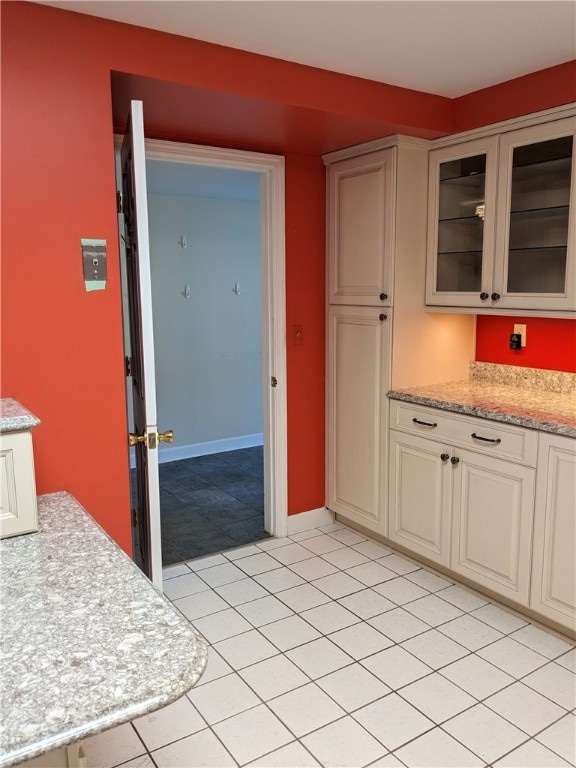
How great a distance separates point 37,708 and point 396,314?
252cm

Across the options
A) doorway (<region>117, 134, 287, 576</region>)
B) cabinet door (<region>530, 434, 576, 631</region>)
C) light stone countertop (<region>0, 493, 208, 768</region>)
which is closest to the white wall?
doorway (<region>117, 134, 287, 576</region>)

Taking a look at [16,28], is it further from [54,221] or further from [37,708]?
[37,708]

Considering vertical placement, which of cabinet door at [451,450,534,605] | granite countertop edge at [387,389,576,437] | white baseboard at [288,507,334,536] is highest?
granite countertop edge at [387,389,576,437]

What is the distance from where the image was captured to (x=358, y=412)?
3.40 metres

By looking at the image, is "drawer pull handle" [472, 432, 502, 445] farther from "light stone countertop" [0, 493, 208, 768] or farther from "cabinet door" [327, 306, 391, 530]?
"light stone countertop" [0, 493, 208, 768]

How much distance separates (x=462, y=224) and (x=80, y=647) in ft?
8.48

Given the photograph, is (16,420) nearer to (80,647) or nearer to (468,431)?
(80,647)

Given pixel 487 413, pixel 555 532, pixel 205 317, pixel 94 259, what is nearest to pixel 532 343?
pixel 487 413

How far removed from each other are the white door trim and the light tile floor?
0.51 metres

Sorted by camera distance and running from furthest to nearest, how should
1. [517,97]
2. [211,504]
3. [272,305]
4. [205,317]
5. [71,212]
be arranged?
[205,317]
[211,504]
[272,305]
[517,97]
[71,212]

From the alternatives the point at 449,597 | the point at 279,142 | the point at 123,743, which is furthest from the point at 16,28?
the point at 449,597

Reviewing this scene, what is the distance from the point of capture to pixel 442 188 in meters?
3.05

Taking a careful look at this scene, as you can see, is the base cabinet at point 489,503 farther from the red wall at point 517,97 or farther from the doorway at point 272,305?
the red wall at point 517,97

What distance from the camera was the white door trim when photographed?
3.15 m
